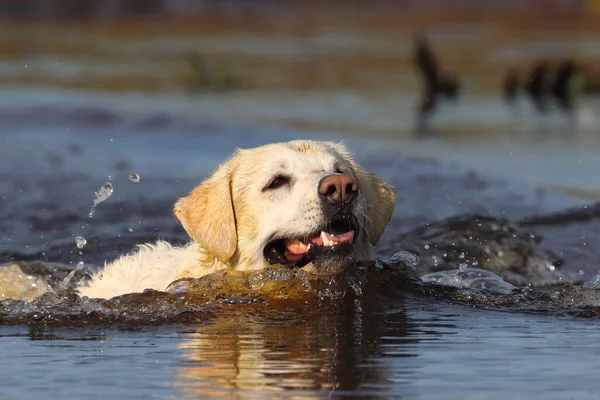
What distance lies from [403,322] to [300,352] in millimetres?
1117

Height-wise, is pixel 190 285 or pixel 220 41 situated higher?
pixel 220 41

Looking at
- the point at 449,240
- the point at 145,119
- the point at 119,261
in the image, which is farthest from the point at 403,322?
the point at 145,119

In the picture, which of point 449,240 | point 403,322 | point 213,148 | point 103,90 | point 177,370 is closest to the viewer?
point 177,370

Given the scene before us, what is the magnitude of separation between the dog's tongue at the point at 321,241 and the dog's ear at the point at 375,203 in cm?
32

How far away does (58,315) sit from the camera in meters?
7.91

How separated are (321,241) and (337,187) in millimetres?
393

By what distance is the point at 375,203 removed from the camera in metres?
8.35

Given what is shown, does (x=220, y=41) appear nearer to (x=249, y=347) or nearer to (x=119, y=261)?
(x=119, y=261)

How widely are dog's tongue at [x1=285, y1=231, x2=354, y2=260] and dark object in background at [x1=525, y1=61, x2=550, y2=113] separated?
13.7m

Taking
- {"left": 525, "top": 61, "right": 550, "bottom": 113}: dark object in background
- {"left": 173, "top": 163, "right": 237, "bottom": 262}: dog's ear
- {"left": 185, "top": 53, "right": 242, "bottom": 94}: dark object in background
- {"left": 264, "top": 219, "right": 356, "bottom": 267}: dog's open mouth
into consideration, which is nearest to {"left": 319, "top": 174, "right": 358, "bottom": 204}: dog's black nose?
{"left": 264, "top": 219, "right": 356, "bottom": 267}: dog's open mouth

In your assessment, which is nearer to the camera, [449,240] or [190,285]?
[190,285]

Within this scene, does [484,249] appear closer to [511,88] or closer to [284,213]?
[284,213]

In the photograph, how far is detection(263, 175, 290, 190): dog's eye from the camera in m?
7.82

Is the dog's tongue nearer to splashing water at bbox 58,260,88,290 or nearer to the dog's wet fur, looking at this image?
the dog's wet fur
